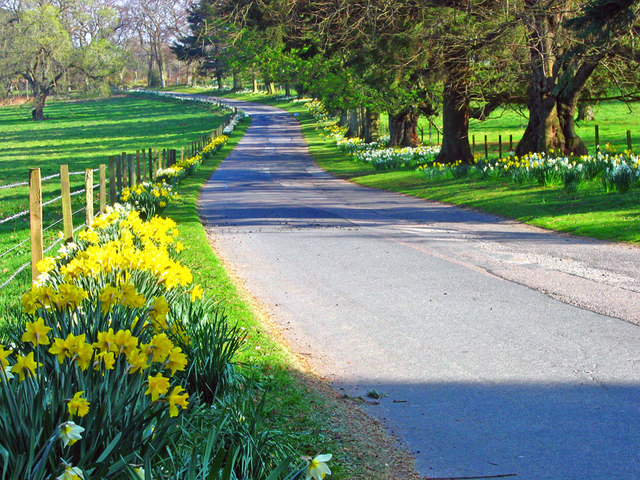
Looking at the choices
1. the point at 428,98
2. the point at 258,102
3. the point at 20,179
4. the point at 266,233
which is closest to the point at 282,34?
the point at 428,98

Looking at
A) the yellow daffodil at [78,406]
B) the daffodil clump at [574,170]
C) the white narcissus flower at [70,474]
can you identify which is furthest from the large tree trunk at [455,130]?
the white narcissus flower at [70,474]

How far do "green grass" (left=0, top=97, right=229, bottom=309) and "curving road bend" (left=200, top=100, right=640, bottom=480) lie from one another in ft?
12.8

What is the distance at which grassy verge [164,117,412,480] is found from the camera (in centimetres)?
404

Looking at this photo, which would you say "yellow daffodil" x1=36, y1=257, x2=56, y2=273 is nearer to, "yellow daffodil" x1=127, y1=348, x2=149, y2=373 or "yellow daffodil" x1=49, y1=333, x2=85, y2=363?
"yellow daffodil" x1=49, y1=333, x2=85, y2=363

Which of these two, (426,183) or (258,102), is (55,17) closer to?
(258,102)

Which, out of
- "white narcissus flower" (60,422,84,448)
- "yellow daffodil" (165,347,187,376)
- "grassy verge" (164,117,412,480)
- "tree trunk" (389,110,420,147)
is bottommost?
"grassy verge" (164,117,412,480)

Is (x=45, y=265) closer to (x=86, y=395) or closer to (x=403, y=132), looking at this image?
(x=86, y=395)

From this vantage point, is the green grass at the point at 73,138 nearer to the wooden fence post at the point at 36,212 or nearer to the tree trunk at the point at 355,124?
the wooden fence post at the point at 36,212

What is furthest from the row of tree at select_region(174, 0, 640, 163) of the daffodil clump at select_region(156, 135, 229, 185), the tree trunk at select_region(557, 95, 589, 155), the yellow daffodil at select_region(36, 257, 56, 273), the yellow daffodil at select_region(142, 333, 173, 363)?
the yellow daffodil at select_region(142, 333, 173, 363)

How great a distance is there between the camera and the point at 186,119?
73125 mm

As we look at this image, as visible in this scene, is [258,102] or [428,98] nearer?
[428,98]

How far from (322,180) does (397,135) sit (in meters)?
9.64

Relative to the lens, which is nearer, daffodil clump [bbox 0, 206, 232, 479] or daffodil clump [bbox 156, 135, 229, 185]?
daffodil clump [bbox 0, 206, 232, 479]

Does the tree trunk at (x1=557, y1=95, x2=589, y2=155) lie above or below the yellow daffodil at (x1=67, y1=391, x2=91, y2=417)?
above
